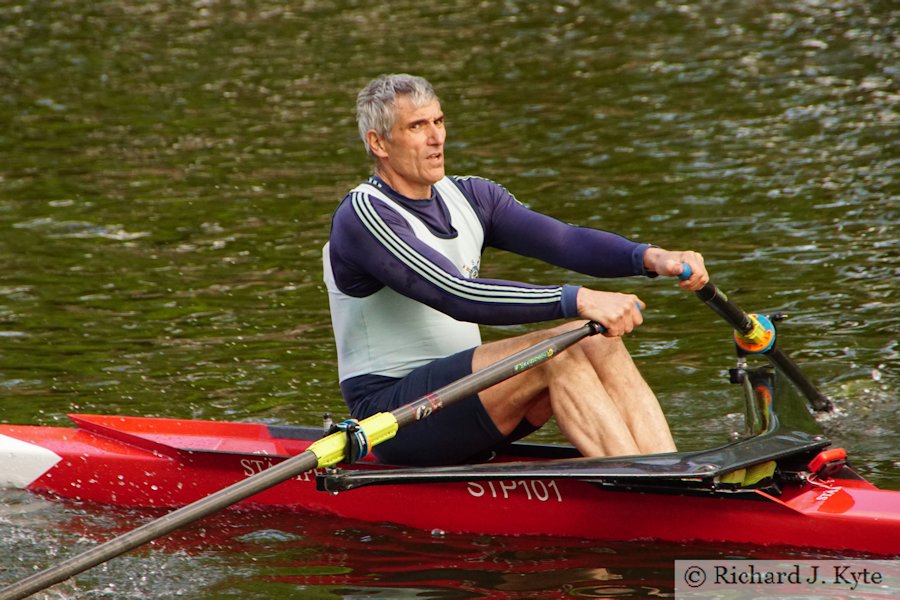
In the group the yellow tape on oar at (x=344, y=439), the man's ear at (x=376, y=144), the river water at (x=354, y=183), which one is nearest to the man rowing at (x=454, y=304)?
the man's ear at (x=376, y=144)

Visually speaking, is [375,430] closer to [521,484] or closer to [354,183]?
→ [521,484]

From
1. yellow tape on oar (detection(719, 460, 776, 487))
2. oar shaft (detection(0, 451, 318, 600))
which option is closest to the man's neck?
oar shaft (detection(0, 451, 318, 600))

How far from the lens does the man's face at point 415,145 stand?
5855 millimetres

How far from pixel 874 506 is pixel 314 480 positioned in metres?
2.52

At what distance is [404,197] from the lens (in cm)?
596

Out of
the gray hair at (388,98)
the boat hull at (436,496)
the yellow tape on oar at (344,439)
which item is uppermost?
the gray hair at (388,98)

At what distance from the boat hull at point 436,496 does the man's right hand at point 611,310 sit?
2.17 feet

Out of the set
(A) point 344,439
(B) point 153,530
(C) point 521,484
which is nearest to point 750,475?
(C) point 521,484

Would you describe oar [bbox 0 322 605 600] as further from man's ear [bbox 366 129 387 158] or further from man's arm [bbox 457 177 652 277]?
man's ear [bbox 366 129 387 158]

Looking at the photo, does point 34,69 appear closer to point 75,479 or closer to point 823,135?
point 823,135

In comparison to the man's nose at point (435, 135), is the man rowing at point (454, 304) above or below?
below

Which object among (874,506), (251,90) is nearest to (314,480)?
(874,506)

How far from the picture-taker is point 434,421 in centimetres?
584

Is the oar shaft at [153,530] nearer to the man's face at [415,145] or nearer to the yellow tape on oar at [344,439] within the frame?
the yellow tape on oar at [344,439]
